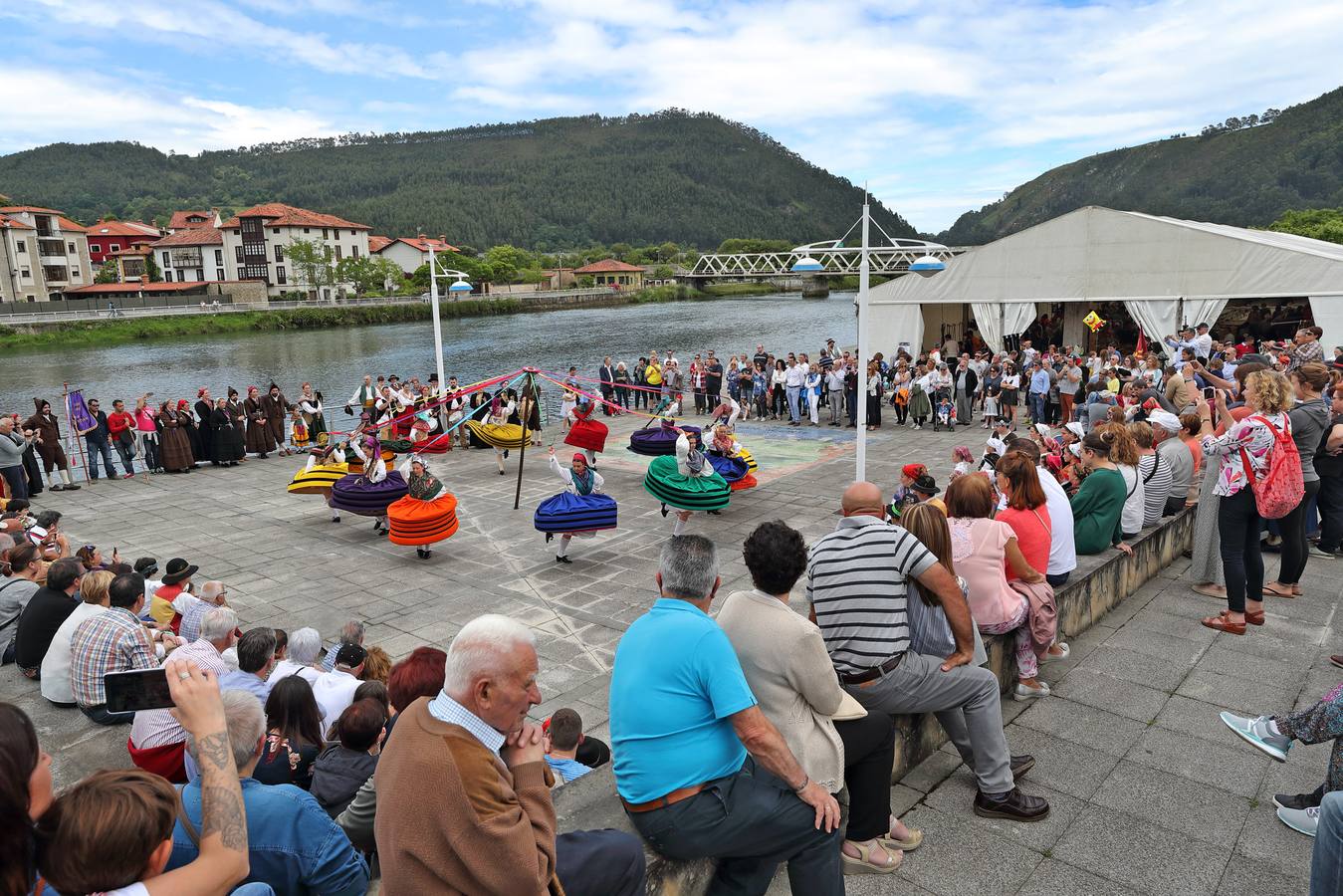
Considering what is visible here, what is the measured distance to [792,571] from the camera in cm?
289

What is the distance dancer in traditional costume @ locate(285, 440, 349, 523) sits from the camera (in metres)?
11.1

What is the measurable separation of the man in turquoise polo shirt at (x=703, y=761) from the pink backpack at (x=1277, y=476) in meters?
4.22

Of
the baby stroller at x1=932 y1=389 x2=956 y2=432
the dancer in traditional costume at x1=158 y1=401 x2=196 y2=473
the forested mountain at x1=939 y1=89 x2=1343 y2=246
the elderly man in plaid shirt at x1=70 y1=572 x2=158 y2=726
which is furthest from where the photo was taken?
the forested mountain at x1=939 y1=89 x2=1343 y2=246

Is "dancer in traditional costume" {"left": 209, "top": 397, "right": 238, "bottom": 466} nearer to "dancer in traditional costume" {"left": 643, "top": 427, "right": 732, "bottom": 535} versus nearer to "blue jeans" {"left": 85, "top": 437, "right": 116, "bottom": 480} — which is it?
"blue jeans" {"left": 85, "top": 437, "right": 116, "bottom": 480}

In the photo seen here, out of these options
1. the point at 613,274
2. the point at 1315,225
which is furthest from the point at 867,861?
the point at 613,274

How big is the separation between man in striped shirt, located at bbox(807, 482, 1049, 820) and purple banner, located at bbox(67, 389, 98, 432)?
1460 centimetres

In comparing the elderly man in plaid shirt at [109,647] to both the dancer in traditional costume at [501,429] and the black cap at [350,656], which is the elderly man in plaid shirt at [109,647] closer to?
the black cap at [350,656]

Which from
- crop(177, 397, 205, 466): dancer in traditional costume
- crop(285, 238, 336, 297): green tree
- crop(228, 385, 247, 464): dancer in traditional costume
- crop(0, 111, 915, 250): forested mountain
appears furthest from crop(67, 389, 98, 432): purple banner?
crop(0, 111, 915, 250): forested mountain

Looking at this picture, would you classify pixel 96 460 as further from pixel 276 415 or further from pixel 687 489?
pixel 687 489

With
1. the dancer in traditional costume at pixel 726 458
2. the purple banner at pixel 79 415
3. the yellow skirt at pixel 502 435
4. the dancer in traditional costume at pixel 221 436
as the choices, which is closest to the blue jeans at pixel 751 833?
the dancer in traditional costume at pixel 726 458

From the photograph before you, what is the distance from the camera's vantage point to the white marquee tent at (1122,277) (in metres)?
17.0

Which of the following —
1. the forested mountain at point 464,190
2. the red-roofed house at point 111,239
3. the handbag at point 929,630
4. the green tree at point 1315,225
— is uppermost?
the forested mountain at point 464,190

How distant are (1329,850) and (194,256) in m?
94.1

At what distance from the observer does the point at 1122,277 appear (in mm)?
19203
